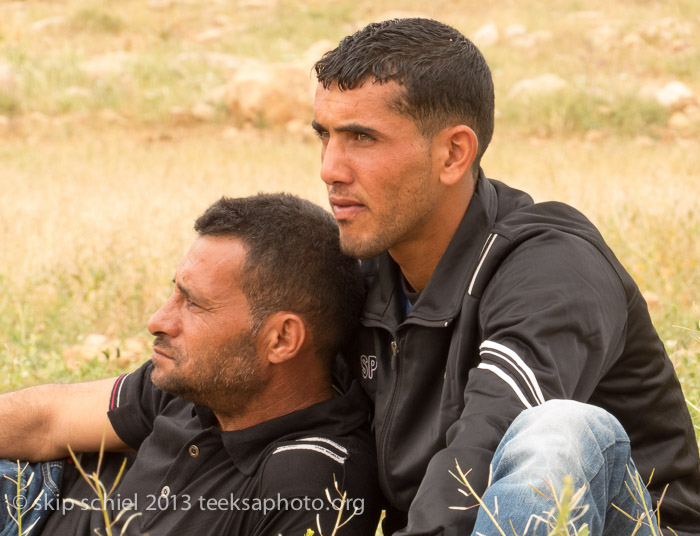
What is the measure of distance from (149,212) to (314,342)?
493 cm

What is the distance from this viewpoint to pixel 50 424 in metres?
3.50

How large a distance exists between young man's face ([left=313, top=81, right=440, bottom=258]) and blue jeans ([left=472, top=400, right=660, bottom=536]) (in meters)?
0.93

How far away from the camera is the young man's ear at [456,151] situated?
120 inches

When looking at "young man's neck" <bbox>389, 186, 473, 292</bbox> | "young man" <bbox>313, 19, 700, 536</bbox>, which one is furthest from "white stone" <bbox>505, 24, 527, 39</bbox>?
A: "young man's neck" <bbox>389, 186, 473, 292</bbox>

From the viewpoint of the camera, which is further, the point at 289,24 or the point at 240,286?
the point at 289,24

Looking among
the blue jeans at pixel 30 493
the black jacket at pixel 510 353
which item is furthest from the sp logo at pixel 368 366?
the blue jeans at pixel 30 493

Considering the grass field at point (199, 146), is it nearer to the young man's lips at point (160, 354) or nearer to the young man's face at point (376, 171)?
the young man's face at point (376, 171)

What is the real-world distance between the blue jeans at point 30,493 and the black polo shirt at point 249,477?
0.19 feet

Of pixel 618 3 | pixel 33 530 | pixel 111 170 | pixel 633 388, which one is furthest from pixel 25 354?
pixel 618 3

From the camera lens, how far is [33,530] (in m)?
3.39

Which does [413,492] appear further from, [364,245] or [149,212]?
[149,212]

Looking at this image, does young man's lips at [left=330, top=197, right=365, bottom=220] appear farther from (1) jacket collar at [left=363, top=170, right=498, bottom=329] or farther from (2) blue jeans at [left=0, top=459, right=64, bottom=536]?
(2) blue jeans at [left=0, top=459, right=64, bottom=536]

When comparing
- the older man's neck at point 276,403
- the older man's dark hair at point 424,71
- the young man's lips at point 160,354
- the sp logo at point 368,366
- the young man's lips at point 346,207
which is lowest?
the older man's neck at point 276,403

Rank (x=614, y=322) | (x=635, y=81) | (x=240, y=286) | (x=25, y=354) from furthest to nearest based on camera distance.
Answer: (x=635, y=81), (x=25, y=354), (x=240, y=286), (x=614, y=322)
